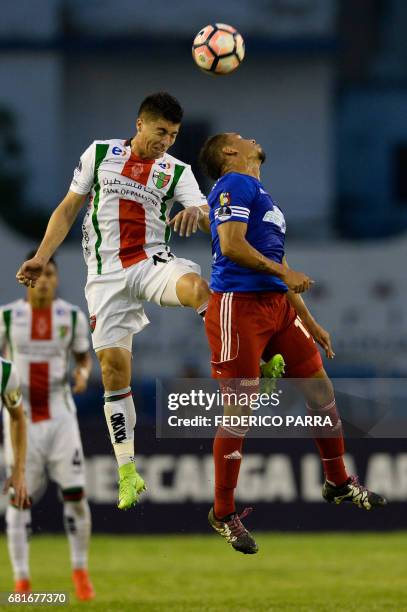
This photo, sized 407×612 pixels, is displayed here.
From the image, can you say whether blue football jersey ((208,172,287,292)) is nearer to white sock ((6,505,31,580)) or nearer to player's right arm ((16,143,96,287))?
player's right arm ((16,143,96,287))

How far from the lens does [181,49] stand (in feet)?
106

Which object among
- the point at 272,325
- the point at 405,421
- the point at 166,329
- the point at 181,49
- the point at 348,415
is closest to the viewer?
the point at 272,325

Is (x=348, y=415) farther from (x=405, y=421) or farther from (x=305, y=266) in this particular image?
(x=305, y=266)

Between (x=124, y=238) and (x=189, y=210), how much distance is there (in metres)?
0.57

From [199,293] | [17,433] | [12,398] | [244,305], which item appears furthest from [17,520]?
[244,305]

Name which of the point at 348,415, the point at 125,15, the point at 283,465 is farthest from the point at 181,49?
the point at 348,415

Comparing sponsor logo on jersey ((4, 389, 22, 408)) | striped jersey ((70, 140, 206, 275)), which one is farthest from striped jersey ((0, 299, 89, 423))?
striped jersey ((70, 140, 206, 275))

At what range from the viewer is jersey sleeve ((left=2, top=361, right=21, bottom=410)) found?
11031 mm

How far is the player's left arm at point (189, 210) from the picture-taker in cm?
989

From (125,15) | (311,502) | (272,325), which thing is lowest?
(311,502)

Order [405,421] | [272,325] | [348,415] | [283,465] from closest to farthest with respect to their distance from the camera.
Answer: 1. [272,325]
2. [348,415]
3. [405,421]
4. [283,465]

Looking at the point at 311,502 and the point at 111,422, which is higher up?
the point at 111,422

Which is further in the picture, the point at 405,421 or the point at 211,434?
the point at 405,421

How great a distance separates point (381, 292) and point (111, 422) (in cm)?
2000
